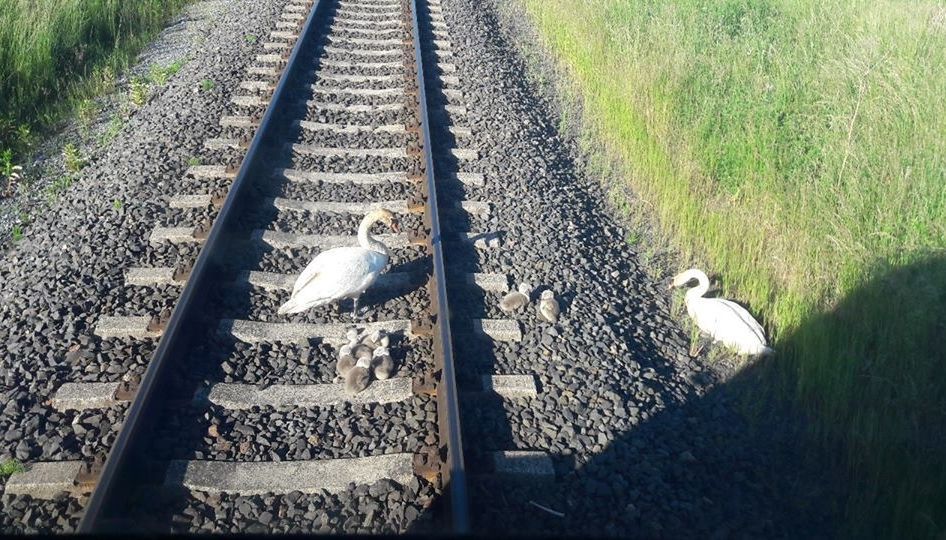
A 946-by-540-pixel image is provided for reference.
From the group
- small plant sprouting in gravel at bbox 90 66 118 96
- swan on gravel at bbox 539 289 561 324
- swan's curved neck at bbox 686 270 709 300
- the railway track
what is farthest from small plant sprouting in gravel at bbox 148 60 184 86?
swan's curved neck at bbox 686 270 709 300

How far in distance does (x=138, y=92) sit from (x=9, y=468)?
4.80 m

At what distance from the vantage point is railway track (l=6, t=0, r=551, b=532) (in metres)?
3.07

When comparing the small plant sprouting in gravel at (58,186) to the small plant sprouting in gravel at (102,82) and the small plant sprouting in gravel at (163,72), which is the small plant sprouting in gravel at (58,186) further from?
the small plant sprouting in gravel at (163,72)

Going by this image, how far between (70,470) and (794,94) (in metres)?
5.79

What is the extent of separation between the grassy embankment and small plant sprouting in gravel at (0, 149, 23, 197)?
178 inches

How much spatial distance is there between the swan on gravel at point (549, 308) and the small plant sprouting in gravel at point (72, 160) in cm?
377

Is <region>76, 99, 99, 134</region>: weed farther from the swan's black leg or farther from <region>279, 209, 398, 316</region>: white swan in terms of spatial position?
the swan's black leg

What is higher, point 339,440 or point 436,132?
point 436,132

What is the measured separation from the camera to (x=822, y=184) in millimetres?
5195

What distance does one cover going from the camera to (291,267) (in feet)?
15.4

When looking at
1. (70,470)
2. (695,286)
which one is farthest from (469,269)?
(70,470)

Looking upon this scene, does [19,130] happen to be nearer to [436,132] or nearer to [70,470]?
[436,132]

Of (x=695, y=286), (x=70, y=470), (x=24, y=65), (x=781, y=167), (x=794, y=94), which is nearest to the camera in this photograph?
(x=70, y=470)

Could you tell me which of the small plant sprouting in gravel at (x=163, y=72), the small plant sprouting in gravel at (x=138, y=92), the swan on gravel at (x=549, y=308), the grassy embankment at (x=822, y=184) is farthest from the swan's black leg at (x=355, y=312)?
the small plant sprouting in gravel at (x=163, y=72)
